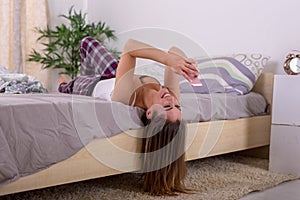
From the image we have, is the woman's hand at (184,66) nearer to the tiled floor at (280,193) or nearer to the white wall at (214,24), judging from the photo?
the tiled floor at (280,193)

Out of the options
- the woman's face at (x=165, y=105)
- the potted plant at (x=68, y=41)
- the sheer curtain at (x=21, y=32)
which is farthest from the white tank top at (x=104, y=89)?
the sheer curtain at (x=21, y=32)

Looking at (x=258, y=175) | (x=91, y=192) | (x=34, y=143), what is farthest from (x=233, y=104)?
(x=34, y=143)

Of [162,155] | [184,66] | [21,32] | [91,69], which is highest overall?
A: [21,32]

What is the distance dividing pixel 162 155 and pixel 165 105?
0.73 ft

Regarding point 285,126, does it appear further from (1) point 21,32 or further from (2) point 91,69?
(1) point 21,32

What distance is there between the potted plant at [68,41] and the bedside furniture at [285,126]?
168cm

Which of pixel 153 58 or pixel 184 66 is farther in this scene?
pixel 153 58

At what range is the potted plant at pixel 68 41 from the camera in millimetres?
3982

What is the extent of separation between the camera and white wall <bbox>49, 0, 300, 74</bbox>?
312cm

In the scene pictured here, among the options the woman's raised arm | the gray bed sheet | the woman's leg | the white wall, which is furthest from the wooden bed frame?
the woman's leg

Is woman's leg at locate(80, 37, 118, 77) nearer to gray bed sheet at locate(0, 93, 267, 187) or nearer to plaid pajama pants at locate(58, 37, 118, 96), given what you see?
plaid pajama pants at locate(58, 37, 118, 96)

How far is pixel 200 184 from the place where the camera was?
237 cm

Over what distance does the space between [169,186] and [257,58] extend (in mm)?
1307

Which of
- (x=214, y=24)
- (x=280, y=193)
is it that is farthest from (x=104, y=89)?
(x=214, y=24)
